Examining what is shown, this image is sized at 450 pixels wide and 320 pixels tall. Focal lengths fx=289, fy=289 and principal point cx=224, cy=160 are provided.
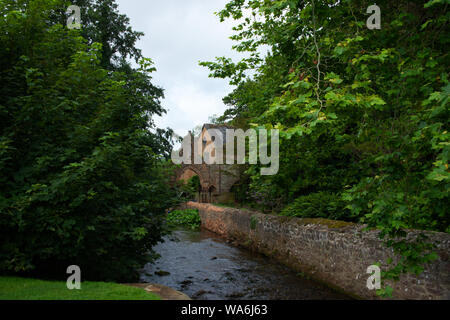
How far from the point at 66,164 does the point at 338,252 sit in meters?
7.26

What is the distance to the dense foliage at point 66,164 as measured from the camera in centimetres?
512

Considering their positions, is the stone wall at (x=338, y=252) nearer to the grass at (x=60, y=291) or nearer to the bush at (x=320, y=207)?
the bush at (x=320, y=207)

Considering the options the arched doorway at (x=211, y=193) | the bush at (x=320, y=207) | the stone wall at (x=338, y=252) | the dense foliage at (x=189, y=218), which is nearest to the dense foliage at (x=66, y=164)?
the stone wall at (x=338, y=252)

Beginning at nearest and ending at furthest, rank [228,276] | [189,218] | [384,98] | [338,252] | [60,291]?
[60,291] < [384,98] < [338,252] < [228,276] < [189,218]

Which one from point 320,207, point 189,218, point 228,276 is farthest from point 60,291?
point 189,218

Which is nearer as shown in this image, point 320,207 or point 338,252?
point 338,252

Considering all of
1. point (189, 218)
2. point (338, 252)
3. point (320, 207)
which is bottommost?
point (189, 218)

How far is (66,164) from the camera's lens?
18.5 feet

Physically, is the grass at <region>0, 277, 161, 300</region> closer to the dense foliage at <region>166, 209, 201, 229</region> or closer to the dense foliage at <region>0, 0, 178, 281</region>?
the dense foliage at <region>0, 0, 178, 281</region>

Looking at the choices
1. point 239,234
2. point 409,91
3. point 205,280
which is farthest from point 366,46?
A: point 239,234

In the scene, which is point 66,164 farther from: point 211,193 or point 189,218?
point 211,193

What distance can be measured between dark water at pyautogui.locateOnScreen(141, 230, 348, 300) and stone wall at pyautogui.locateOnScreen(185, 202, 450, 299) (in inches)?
16.6

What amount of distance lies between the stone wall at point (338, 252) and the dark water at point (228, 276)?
0.42 meters

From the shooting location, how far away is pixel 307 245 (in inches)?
379
